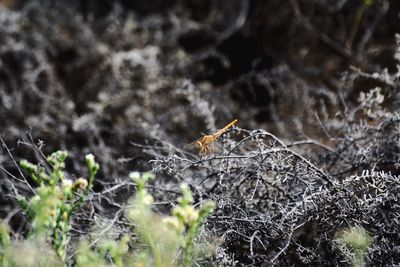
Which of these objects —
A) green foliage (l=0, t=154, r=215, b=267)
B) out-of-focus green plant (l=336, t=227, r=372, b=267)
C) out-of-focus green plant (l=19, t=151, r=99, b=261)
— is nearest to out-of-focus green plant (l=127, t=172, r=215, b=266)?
green foliage (l=0, t=154, r=215, b=267)

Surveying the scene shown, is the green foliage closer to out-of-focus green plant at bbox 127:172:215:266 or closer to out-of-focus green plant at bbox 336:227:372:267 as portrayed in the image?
out-of-focus green plant at bbox 127:172:215:266

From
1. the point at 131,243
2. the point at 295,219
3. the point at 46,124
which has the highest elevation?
the point at 295,219

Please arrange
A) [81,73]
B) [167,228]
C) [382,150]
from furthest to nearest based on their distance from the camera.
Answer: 1. [81,73]
2. [382,150]
3. [167,228]

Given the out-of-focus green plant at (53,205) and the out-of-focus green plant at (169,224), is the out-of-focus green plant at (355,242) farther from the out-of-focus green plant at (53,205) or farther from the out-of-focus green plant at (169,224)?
the out-of-focus green plant at (53,205)

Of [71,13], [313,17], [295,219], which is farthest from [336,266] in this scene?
[71,13]

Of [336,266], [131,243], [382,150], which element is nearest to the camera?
[336,266]

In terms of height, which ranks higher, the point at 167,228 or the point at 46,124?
the point at 167,228

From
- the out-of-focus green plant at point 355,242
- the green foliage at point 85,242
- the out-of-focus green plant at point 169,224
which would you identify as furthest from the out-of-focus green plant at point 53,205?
the out-of-focus green plant at point 355,242

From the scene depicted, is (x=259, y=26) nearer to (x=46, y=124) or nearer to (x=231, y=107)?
(x=231, y=107)
